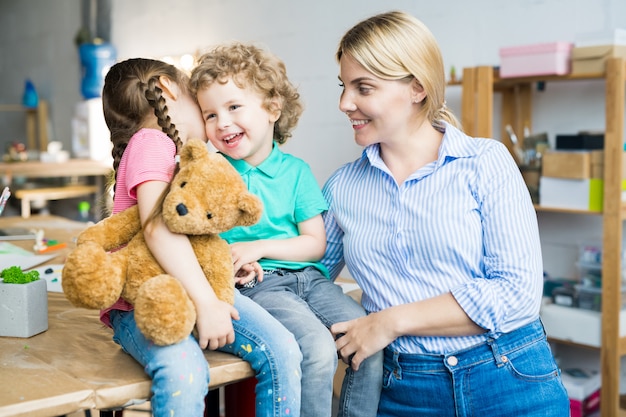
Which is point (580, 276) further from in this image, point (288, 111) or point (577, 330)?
point (288, 111)

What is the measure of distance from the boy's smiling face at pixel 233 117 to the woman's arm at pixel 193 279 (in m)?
0.33

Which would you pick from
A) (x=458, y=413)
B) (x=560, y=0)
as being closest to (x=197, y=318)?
(x=458, y=413)

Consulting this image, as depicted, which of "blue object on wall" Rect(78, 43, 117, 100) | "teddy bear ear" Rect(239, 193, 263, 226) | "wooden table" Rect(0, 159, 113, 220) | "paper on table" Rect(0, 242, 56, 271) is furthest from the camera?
"blue object on wall" Rect(78, 43, 117, 100)

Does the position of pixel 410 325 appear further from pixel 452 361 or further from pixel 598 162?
pixel 598 162

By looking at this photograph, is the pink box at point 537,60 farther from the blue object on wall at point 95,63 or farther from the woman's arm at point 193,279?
the blue object on wall at point 95,63

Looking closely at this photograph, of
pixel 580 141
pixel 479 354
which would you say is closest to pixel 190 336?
pixel 479 354

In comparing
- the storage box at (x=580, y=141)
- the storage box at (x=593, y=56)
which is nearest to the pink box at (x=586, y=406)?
the storage box at (x=580, y=141)

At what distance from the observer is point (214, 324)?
1.16m

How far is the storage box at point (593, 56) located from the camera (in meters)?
2.37

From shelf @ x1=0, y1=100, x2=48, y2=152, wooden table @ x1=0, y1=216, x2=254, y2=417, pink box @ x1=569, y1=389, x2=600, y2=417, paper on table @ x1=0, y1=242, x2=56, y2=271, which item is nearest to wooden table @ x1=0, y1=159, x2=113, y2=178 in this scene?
shelf @ x1=0, y1=100, x2=48, y2=152

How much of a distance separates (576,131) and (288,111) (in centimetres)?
159

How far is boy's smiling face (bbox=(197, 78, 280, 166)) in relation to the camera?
1.42m

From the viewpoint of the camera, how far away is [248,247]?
1414mm

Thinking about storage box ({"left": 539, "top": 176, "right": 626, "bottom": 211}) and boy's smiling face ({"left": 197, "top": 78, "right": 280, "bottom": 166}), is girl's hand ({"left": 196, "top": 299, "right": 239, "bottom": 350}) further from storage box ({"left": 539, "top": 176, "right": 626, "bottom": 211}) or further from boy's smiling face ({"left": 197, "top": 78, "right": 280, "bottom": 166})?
storage box ({"left": 539, "top": 176, "right": 626, "bottom": 211})
